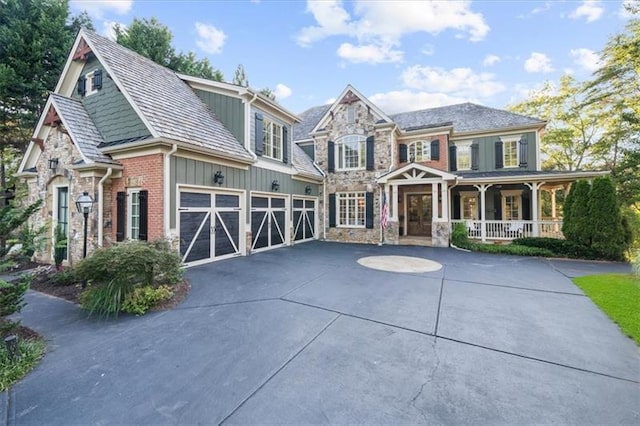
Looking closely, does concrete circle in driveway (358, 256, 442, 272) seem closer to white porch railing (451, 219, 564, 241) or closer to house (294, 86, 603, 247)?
house (294, 86, 603, 247)

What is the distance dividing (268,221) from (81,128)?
262 inches

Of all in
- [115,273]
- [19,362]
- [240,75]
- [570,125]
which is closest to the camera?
[19,362]

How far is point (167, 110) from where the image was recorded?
317 inches

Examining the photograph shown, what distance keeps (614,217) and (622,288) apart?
4.76m

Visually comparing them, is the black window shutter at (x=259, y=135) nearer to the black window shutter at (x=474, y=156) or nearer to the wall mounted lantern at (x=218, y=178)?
the wall mounted lantern at (x=218, y=178)

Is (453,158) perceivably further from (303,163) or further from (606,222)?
(303,163)

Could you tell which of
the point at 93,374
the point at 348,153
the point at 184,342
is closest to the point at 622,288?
the point at 184,342

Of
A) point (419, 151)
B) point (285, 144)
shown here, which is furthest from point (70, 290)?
point (419, 151)

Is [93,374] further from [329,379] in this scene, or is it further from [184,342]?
[329,379]

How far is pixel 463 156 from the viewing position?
1527 cm

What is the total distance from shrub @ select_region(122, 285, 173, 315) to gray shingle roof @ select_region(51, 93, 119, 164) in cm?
460

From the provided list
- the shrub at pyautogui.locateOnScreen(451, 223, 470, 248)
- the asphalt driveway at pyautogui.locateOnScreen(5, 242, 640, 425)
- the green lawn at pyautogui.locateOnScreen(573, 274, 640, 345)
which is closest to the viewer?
the asphalt driveway at pyautogui.locateOnScreen(5, 242, 640, 425)

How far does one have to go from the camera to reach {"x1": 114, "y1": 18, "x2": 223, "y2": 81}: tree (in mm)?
16875

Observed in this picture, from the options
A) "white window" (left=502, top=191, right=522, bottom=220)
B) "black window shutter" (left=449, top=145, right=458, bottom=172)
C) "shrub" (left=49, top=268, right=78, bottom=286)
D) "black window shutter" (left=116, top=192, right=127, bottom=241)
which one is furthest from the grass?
"white window" (left=502, top=191, right=522, bottom=220)
